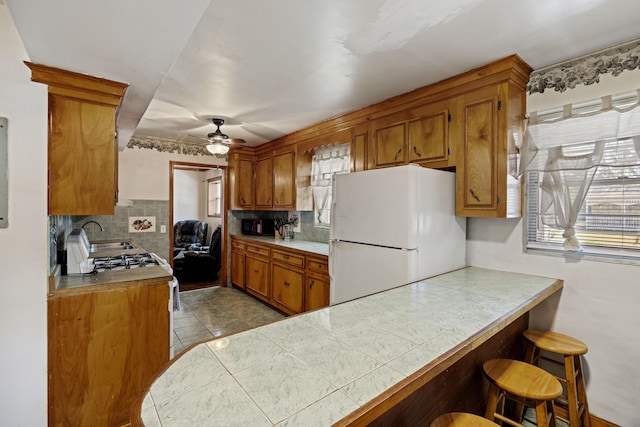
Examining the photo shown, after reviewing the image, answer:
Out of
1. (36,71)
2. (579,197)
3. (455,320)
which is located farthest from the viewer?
(579,197)

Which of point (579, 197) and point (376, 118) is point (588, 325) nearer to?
point (579, 197)

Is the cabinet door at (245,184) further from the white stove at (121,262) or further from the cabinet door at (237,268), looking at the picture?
the white stove at (121,262)

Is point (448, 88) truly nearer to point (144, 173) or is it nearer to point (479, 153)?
point (479, 153)

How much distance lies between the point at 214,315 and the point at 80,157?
8.21 feet

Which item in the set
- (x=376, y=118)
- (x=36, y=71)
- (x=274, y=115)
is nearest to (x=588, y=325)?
(x=376, y=118)

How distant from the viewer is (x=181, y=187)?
6980mm

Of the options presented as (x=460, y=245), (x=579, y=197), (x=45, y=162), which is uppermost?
(x=45, y=162)

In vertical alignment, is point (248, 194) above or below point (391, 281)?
above

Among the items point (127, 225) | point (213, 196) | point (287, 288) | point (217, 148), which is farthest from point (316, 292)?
point (213, 196)

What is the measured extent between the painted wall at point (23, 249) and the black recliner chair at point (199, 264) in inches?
136

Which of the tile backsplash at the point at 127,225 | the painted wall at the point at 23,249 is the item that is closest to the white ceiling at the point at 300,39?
the painted wall at the point at 23,249

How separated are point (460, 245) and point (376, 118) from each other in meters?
1.30

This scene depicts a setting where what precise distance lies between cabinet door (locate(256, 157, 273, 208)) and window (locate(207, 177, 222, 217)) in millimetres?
2207

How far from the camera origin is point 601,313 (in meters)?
1.80
